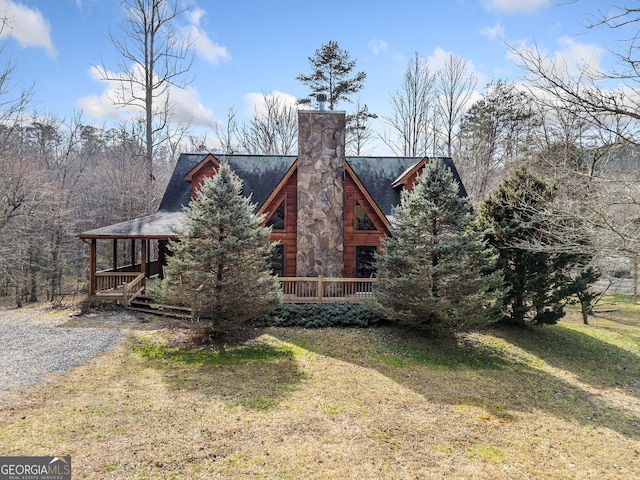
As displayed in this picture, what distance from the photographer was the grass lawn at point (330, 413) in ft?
15.9

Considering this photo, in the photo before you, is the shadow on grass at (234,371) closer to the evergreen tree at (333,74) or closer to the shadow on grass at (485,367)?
the shadow on grass at (485,367)

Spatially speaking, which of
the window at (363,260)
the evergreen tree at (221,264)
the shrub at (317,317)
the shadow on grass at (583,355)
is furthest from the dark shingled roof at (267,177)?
the shadow on grass at (583,355)

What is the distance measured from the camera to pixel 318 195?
→ 13.4 metres

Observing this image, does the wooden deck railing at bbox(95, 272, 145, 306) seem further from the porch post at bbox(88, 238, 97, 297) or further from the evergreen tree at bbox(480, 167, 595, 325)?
the evergreen tree at bbox(480, 167, 595, 325)

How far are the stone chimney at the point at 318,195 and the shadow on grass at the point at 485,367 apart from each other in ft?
9.96

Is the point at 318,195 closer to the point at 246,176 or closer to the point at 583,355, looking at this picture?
the point at 246,176

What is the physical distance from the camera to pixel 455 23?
11.6m

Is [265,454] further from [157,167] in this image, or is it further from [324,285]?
[157,167]

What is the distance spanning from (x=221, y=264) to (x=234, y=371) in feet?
8.84

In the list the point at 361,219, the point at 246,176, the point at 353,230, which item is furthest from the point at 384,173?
the point at 246,176

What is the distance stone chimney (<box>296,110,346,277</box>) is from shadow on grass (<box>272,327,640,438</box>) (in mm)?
3034

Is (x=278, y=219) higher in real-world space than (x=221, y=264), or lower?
higher

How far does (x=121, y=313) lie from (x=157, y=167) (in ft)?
68.7

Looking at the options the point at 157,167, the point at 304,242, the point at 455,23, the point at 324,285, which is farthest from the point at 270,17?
the point at 157,167
